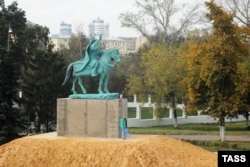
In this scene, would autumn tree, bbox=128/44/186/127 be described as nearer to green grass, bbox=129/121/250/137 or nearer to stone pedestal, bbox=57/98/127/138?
green grass, bbox=129/121/250/137

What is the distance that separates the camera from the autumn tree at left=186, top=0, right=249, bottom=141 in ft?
77.0

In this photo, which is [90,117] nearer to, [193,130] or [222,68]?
[222,68]

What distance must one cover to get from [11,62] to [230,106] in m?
Answer: 11.1

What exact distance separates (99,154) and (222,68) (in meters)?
10.5

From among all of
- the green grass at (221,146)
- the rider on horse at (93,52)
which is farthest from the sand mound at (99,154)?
the green grass at (221,146)

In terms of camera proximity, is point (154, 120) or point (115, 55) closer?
point (115, 55)

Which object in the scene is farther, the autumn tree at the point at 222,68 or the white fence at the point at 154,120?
the white fence at the point at 154,120

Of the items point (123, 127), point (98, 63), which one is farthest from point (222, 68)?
point (123, 127)

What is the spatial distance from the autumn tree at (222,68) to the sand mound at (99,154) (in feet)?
24.4

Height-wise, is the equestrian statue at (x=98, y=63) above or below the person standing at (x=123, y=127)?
above

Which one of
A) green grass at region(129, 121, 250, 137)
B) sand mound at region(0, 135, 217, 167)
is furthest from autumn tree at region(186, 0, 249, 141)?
sand mound at region(0, 135, 217, 167)

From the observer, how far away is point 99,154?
15.2 metres

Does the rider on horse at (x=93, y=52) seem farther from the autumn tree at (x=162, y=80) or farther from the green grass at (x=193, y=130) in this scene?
the autumn tree at (x=162, y=80)

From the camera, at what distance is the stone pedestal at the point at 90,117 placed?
17547 millimetres
